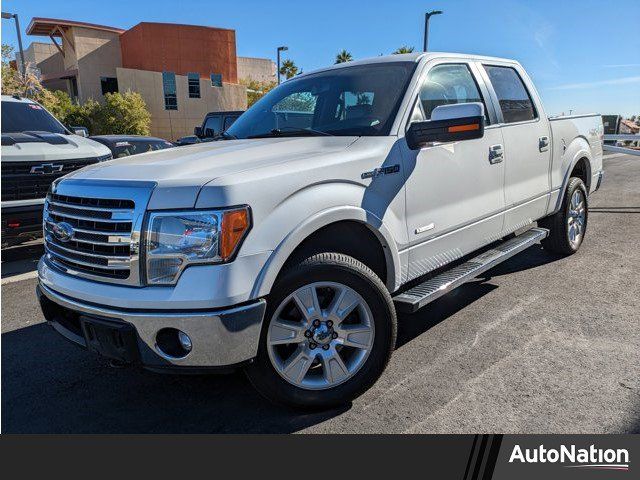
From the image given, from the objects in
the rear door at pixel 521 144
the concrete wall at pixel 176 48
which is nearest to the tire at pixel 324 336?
the rear door at pixel 521 144

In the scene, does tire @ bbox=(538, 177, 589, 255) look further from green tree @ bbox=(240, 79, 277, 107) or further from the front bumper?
green tree @ bbox=(240, 79, 277, 107)

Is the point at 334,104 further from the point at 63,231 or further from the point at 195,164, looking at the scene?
the point at 63,231

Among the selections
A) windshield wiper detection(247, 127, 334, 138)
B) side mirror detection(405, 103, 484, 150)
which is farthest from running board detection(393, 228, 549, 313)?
windshield wiper detection(247, 127, 334, 138)

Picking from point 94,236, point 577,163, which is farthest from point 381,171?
point 577,163

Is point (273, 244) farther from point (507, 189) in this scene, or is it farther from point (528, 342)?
point (507, 189)

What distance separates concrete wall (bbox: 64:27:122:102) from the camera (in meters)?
35.6

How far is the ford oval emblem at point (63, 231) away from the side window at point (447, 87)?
2.28m

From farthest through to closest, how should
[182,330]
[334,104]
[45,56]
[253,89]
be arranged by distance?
[253,89], [45,56], [334,104], [182,330]

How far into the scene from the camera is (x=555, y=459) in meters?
2.26

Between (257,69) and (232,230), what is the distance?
56.6 m

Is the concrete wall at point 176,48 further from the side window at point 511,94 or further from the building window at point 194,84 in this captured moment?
the side window at point 511,94

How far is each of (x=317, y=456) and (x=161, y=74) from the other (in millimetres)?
38784

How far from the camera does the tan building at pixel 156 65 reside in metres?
36.0

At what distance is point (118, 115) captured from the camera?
3284 cm
